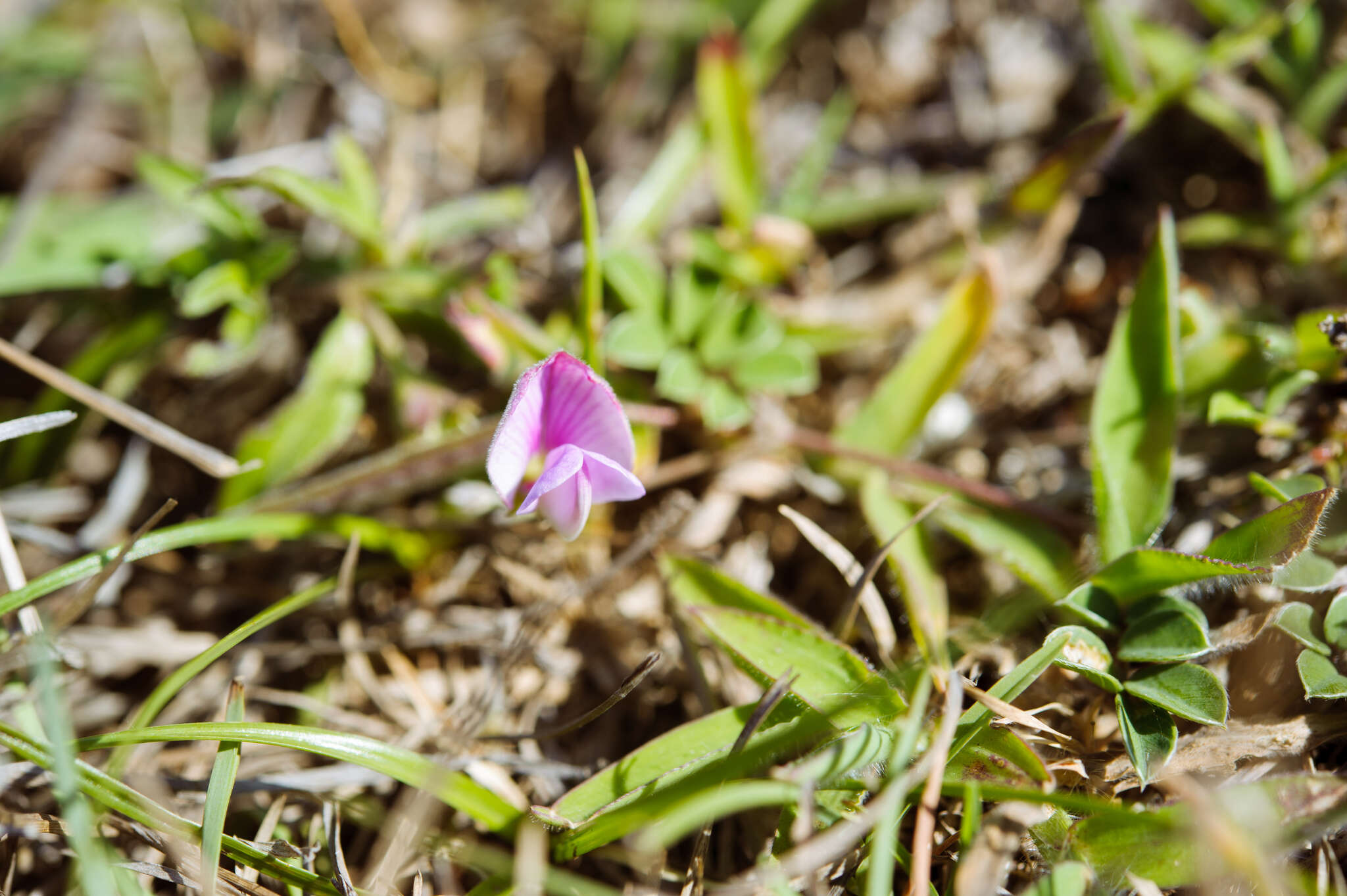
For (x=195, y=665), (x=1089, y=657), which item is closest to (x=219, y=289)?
(x=195, y=665)

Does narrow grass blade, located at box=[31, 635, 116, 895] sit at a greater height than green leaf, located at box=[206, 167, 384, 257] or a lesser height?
lesser

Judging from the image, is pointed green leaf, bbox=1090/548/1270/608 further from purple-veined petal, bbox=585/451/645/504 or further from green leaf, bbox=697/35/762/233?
green leaf, bbox=697/35/762/233

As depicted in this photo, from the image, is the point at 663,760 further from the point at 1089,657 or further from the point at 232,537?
the point at 232,537

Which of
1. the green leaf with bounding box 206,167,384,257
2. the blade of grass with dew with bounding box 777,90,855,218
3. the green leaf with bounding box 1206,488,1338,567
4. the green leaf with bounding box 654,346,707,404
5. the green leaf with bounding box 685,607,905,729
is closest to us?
the green leaf with bounding box 1206,488,1338,567

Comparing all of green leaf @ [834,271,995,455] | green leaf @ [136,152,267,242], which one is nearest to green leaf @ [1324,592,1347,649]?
green leaf @ [834,271,995,455]

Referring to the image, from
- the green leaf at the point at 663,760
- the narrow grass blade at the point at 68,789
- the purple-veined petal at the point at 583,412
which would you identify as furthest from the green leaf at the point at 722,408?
the narrow grass blade at the point at 68,789
